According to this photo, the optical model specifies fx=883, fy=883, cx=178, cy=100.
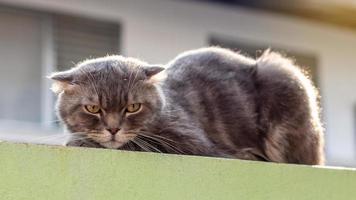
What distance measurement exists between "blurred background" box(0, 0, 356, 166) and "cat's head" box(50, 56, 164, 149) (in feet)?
7.51

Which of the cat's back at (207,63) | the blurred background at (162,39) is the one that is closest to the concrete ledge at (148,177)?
the cat's back at (207,63)

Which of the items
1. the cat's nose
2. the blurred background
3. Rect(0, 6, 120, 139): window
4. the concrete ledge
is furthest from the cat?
Rect(0, 6, 120, 139): window

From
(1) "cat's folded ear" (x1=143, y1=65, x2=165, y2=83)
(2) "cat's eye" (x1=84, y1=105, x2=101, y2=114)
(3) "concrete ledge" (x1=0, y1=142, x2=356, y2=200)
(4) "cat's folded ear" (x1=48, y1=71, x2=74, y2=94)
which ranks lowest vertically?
(3) "concrete ledge" (x1=0, y1=142, x2=356, y2=200)

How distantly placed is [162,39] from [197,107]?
3167 mm

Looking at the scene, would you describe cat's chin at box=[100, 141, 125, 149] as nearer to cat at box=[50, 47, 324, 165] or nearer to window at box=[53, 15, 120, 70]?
cat at box=[50, 47, 324, 165]

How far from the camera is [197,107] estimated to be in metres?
2.85

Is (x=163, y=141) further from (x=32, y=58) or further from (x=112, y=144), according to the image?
(x=32, y=58)

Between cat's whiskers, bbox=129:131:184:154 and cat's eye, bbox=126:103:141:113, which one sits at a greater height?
cat's eye, bbox=126:103:141:113

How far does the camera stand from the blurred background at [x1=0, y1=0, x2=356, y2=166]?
5395 millimetres

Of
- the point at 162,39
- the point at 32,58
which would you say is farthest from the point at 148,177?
the point at 162,39

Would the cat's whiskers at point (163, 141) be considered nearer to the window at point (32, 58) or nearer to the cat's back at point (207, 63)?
the cat's back at point (207, 63)

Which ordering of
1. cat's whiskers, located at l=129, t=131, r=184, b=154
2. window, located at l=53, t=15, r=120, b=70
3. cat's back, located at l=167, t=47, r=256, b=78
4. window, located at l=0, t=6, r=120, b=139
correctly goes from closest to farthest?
cat's whiskers, located at l=129, t=131, r=184, b=154 < cat's back, located at l=167, t=47, r=256, b=78 < window, located at l=0, t=6, r=120, b=139 < window, located at l=53, t=15, r=120, b=70

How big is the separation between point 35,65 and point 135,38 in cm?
75

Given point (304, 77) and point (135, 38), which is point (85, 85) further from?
point (135, 38)
